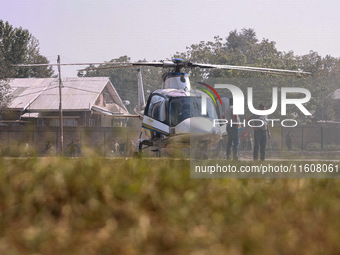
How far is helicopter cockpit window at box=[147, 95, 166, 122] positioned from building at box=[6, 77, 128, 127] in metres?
42.0

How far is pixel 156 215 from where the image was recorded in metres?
3.50

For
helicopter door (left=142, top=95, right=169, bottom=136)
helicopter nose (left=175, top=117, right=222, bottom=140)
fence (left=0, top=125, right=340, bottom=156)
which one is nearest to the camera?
fence (left=0, top=125, right=340, bottom=156)

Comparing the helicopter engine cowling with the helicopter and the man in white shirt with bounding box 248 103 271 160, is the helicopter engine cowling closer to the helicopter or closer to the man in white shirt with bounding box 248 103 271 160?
the helicopter

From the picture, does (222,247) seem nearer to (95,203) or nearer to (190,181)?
(95,203)

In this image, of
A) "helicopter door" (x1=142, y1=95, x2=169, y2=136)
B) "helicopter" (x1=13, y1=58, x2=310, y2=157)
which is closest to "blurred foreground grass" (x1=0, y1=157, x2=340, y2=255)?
"helicopter" (x1=13, y1=58, x2=310, y2=157)

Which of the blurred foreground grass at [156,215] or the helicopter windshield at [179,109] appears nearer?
the blurred foreground grass at [156,215]

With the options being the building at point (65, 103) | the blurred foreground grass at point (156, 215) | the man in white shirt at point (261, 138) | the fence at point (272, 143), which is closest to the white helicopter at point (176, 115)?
the fence at point (272, 143)

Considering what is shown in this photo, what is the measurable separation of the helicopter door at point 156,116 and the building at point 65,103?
41.9 metres

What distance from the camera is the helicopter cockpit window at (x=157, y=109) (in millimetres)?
16966

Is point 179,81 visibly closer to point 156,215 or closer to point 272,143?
point 272,143

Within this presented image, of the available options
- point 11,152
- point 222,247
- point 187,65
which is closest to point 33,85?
point 187,65

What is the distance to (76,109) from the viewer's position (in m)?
61.1

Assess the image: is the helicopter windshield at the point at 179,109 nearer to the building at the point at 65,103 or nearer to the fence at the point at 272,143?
the fence at the point at 272,143

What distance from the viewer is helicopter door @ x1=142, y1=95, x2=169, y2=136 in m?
16.9
